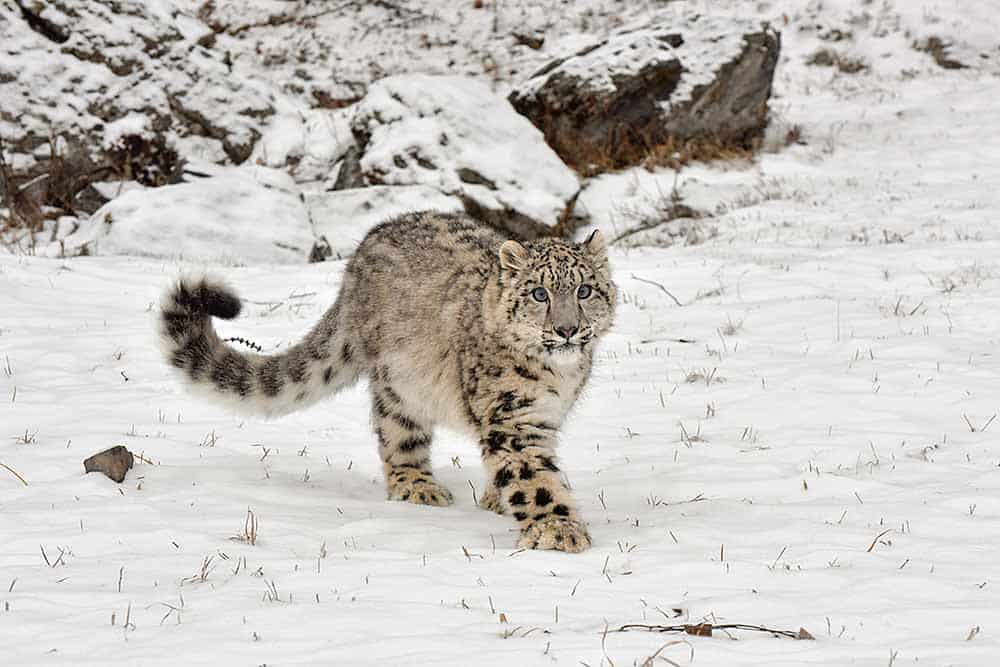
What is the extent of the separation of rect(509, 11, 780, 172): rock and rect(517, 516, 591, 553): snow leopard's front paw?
40.0 ft

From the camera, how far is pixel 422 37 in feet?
75.9

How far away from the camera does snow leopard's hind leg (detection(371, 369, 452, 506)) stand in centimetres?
620

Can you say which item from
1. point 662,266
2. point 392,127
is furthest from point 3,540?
point 392,127

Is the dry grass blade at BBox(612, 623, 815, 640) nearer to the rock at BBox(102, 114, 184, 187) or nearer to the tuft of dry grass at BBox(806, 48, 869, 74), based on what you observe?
the rock at BBox(102, 114, 184, 187)

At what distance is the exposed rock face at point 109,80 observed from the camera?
14.5 m

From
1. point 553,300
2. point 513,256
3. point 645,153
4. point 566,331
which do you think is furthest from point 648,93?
point 566,331

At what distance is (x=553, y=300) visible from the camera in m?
5.35

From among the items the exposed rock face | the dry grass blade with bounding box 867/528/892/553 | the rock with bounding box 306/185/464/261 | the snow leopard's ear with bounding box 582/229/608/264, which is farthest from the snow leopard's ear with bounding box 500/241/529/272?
the exposed rock face

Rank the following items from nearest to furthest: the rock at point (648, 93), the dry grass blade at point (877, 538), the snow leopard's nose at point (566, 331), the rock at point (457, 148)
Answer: the dry grass blade at point (877, 538) → the snow leopard's nose at point (566, 331) → the rock at point (457, 148) → the rock at point (648, 93)

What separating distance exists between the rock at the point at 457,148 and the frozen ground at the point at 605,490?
2.59 meters

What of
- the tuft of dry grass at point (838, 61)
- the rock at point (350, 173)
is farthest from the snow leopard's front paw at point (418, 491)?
the tuft of dry grass at point (838, 61)

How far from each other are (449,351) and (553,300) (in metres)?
0.79

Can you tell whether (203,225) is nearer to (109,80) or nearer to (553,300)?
(109,80)

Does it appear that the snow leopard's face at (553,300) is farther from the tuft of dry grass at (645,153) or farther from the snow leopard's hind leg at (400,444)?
the tuft of dry grass at (645,153)
